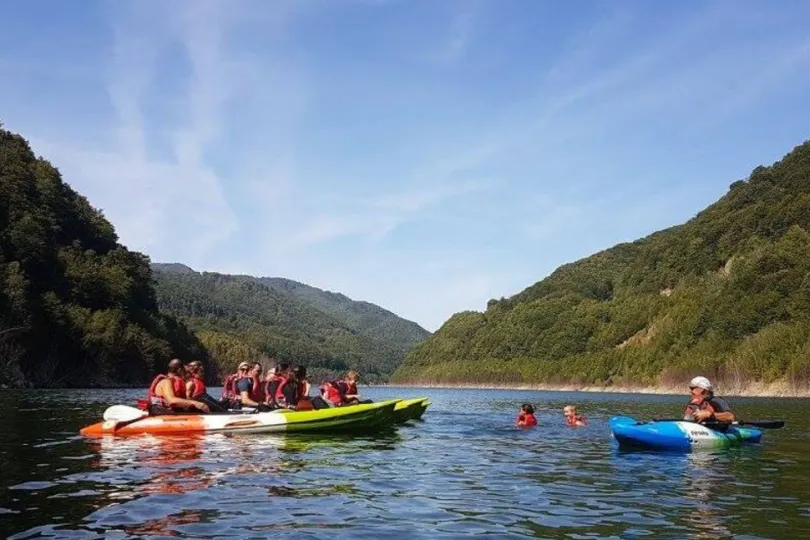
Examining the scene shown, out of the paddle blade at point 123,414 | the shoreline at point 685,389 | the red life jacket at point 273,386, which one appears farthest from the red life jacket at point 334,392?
the shoreline at point 685,389

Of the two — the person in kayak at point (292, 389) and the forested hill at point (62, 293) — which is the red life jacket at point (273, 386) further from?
the forested hill at point (62, 293)

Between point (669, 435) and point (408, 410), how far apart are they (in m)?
12.5

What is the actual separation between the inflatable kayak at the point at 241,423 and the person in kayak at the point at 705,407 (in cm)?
950

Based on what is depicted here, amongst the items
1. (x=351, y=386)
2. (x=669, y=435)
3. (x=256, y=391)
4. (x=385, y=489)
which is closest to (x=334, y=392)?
(x=351, y=386)

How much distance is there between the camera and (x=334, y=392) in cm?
2670

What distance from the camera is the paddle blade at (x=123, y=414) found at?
845 inches

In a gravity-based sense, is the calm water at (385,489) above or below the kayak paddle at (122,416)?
below

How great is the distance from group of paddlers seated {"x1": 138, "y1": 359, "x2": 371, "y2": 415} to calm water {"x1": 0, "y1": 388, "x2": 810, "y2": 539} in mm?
1493

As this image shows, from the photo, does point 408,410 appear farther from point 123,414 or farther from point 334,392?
point 123,414

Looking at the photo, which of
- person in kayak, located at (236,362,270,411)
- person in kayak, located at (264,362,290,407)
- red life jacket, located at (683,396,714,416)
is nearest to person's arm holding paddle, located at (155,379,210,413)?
person in kayak, located at (236,362,270,411)

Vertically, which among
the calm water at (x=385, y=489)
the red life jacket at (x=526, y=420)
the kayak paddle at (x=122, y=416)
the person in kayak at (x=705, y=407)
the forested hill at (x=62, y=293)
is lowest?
the calm water at (x=385, y=489)

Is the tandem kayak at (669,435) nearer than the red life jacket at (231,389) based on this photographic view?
Yes

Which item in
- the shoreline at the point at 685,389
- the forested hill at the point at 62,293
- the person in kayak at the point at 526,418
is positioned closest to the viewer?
the person in kayak at the point at 526,418

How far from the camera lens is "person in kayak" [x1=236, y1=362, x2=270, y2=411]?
23.8 m
